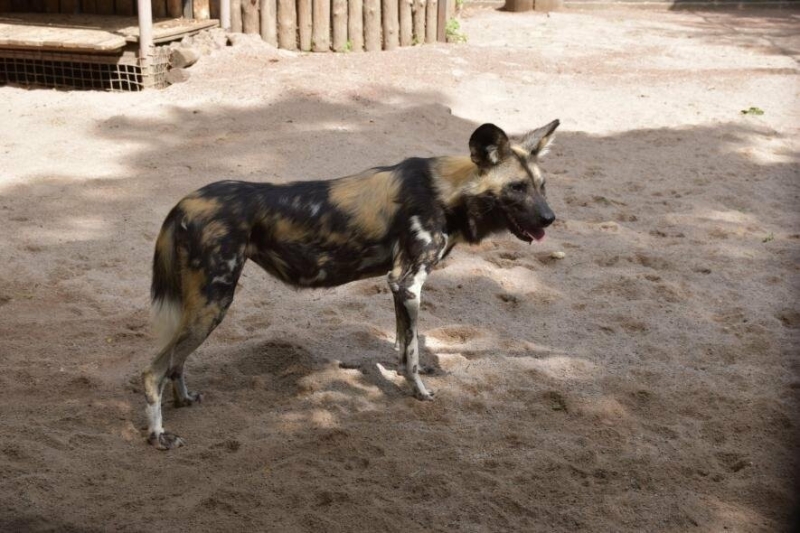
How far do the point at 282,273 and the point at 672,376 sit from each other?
203 centimetres

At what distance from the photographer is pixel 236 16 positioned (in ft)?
33.0

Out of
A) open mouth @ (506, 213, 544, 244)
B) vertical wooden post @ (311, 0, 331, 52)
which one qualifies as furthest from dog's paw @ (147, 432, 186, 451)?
vertical wooden post @ (311, 0, 331, 52)

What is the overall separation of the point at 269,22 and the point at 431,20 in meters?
2.14

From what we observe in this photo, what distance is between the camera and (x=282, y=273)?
4.20 m

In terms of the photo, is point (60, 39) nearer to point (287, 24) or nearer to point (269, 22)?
point (269, 22)

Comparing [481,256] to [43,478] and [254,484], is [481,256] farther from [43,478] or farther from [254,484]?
[43,478]

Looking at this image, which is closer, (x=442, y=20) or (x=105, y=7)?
(x=105, y=7)

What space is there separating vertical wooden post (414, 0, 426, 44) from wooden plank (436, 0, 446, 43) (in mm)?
262

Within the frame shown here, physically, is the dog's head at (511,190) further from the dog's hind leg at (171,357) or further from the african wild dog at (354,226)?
the dog's hind leg at (171,357)

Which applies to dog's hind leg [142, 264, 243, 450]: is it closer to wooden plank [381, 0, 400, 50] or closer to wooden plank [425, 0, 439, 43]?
wooden plank [381, 0, 400, 50]

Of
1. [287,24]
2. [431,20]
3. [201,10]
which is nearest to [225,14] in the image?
[201,10]

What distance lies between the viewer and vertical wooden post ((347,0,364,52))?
10414 millimetres

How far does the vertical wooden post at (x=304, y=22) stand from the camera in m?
10.2

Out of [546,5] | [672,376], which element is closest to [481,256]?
[672,376]
